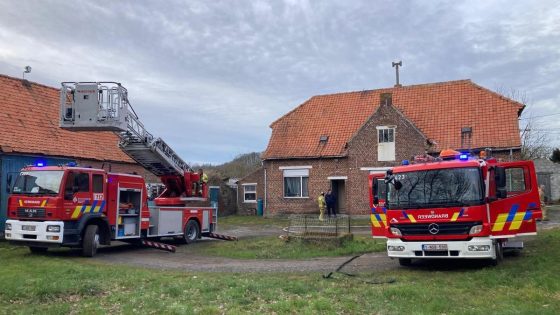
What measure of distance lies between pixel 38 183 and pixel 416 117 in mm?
22977

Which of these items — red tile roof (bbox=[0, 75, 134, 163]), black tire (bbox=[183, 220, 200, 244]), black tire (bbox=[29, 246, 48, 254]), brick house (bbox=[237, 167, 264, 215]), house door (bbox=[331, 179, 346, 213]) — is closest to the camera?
black tire (bbox=[29, 246, 48, 254])

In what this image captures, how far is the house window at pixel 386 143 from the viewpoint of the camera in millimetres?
30172

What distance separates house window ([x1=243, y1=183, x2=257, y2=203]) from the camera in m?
36.7

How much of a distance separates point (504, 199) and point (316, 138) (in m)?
21.9

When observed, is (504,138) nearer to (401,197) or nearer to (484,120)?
(484,120)

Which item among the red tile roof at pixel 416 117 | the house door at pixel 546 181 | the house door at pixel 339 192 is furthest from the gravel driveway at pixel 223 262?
the house door at pixel 546 181

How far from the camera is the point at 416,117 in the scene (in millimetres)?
31953

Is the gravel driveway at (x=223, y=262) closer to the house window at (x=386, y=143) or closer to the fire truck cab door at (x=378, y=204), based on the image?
the fire truck cab door at (x=378, y=204)

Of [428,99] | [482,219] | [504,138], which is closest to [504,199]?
[482,219]

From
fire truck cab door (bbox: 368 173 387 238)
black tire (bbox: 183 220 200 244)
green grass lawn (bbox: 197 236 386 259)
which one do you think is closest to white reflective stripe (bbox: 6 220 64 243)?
green grass lawn (bbox: 197 236 386 259)

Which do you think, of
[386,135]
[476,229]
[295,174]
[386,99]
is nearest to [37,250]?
[476,229]

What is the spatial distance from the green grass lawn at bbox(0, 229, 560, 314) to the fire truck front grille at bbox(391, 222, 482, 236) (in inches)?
35.8

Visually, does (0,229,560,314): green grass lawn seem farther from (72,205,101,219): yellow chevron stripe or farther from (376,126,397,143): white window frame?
(376,126,397,143): white window frame

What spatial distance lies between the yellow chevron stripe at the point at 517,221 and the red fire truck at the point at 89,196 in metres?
11.0
